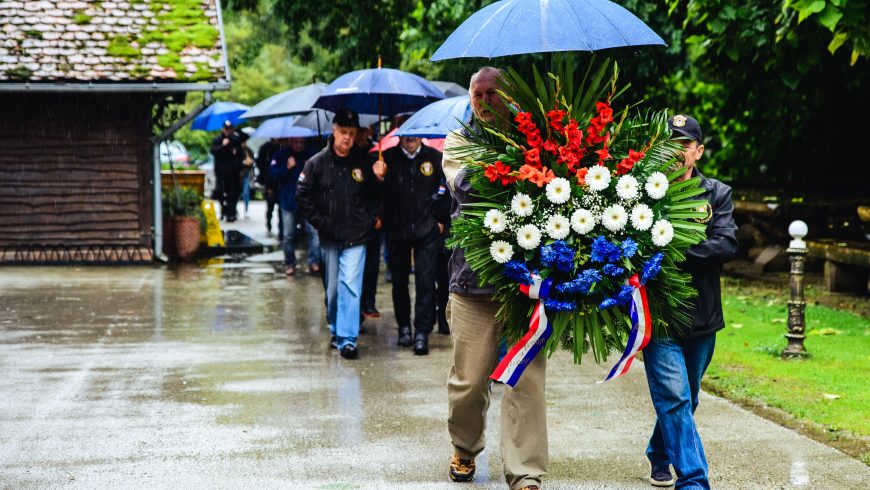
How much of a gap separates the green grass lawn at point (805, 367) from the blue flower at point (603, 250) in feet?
8.60

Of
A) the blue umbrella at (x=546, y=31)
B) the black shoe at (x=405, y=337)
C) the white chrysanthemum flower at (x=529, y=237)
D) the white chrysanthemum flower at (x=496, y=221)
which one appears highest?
the blue umbrella at (x=546, y=31)

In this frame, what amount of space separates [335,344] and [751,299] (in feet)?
18.5

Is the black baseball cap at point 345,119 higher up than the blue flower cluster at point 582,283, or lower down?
higher up

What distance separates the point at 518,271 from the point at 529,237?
0.55 feet

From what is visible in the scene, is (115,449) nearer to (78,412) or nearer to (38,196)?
(78,412)

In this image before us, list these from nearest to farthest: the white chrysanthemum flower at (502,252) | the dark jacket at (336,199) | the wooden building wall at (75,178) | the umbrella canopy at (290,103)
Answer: the white chrysanthemum flower at (502,252), the dark jacket at (336,199), the umbrella canopy at (290,103), the wooden building wall at (75,178)

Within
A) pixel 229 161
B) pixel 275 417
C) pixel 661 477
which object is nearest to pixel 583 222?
pixel 661 477

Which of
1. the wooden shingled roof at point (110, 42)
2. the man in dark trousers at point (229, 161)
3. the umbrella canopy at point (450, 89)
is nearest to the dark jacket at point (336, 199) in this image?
the umbrella canopy at point (450, 89)

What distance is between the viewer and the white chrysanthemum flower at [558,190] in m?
4.70

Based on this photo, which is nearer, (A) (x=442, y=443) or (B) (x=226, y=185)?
(A) (x=442, y=443)

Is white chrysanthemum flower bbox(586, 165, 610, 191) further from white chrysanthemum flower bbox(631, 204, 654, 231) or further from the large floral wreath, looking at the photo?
white chrysanthemum flower bbox(631, 204, 654, 231)

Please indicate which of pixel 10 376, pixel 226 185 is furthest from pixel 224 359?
pixel 226 185

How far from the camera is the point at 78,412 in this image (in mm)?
7082

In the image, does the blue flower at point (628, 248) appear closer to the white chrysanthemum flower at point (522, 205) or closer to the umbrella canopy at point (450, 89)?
the white chrysanthemum flower at point (522, 205)
